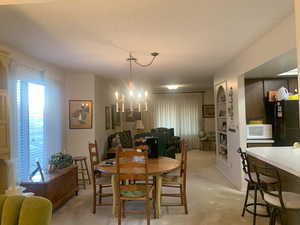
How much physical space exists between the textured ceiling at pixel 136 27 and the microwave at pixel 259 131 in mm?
1451

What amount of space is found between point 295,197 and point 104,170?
219cm

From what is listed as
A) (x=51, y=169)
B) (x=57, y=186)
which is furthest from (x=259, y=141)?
(x=51, y=169)

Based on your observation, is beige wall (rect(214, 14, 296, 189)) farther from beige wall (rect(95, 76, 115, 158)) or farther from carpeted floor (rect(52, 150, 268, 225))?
beige wall (rect(95, 76, 115, 158))

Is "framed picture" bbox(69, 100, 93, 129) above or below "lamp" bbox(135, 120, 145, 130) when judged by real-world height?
above

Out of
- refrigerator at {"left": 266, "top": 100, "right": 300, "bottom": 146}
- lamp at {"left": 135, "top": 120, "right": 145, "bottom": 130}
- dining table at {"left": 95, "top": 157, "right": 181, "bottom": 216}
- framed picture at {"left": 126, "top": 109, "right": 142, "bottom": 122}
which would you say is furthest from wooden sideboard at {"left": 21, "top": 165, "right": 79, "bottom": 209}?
framed picture at {"left": 126, "top": 109, "right": 142, "bottom": 122}

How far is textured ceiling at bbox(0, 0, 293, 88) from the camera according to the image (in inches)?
87.0

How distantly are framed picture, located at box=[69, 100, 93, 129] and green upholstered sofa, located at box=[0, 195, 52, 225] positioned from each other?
13.3ft

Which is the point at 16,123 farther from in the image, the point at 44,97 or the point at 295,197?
the point at 295,197

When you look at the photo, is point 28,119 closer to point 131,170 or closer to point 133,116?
point 131,170

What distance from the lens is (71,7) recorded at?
2193mm

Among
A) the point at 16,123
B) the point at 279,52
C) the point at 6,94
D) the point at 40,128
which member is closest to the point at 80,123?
the point at 40,128

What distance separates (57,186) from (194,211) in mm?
2087

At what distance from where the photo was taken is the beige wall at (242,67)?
2.63m

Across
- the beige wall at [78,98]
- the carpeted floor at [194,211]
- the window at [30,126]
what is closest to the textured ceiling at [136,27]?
the window at [30,126]
